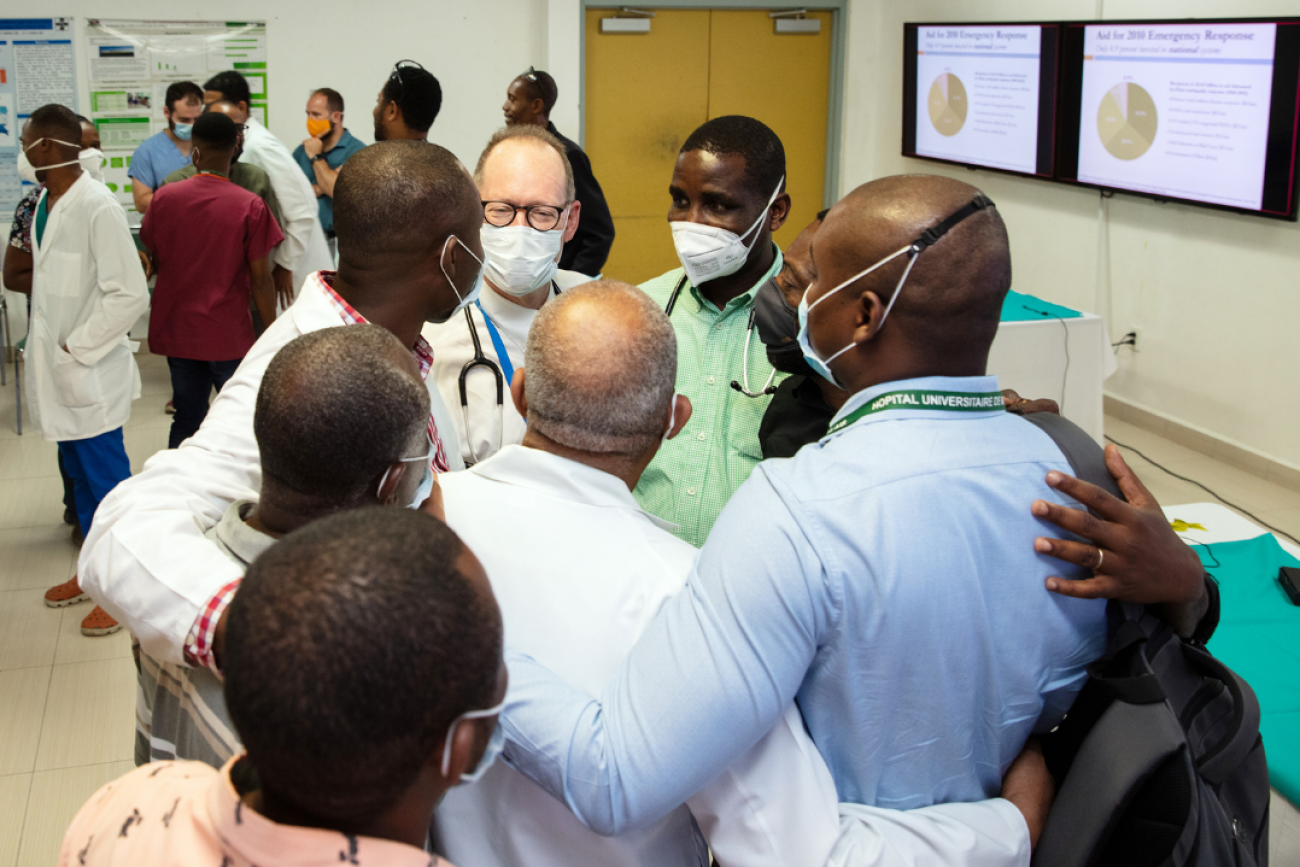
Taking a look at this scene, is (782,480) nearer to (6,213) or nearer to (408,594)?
(408,594)

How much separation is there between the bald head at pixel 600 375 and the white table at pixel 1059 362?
2.69 metres

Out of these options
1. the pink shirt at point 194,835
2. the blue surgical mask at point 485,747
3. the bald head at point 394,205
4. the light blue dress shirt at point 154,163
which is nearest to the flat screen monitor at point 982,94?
the light blue dress shirt at point 154,163

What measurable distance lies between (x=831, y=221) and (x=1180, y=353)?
4.39 metres

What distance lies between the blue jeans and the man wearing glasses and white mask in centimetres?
209

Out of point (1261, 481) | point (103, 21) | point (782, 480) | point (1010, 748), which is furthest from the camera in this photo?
point (103, 21)

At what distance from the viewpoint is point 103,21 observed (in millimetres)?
6117

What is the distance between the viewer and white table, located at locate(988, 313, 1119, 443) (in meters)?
3.73

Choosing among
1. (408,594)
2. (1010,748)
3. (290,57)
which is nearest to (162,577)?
A: (408,594)

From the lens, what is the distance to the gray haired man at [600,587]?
42.1 inches

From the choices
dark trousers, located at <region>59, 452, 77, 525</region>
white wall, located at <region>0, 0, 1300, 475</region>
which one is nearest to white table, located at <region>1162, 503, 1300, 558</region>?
white wall, located at <region>0, 0, 1300, 475</region>

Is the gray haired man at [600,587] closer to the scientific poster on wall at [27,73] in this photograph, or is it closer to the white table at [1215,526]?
the white table at [1215,526]

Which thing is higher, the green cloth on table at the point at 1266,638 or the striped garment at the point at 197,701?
the striped garment at the point at 197,701

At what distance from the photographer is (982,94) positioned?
5938 mm

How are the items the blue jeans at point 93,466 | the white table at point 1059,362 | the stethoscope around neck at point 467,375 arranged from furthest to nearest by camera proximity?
the white table at point 1059,362 < the blue jeans at point 93,466 < the stethoscope around neck at point 467,375
